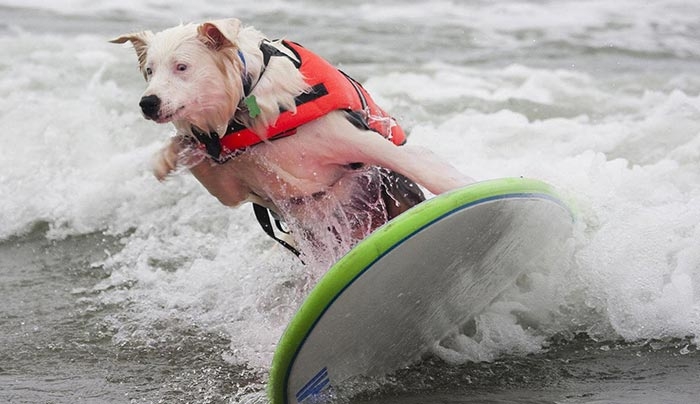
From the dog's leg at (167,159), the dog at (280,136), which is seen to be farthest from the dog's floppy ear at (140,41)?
the dog's leg at (167,159)

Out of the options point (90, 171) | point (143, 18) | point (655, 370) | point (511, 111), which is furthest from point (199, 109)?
point (143, 18)

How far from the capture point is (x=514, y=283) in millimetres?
4172

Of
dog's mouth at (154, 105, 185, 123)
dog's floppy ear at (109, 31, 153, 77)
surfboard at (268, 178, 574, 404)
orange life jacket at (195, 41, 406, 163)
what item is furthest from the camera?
orange life jacket at (195, 41, 406, 163)

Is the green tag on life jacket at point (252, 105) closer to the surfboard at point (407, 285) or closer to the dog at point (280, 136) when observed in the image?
the dog at point (280, 136)

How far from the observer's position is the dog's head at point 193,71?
3299 millimetres

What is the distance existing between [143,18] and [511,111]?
6378 mm

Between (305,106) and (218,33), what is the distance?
448 millimetres

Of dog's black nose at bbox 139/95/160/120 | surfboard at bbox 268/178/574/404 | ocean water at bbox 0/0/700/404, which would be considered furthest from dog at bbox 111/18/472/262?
ocean water at bbox 0/0/700/404

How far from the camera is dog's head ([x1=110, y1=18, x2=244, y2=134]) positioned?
3.30m

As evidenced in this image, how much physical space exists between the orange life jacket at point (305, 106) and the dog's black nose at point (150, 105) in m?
0.35

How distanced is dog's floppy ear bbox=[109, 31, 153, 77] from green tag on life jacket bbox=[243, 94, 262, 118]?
1.21 feet

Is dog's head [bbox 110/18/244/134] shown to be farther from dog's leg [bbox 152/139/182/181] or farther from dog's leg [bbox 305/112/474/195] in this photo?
dog's leg [bbox 305/112/474/195]

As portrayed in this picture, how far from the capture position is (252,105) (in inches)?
139

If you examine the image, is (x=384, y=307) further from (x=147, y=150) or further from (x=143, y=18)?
(x=143, y=18)
